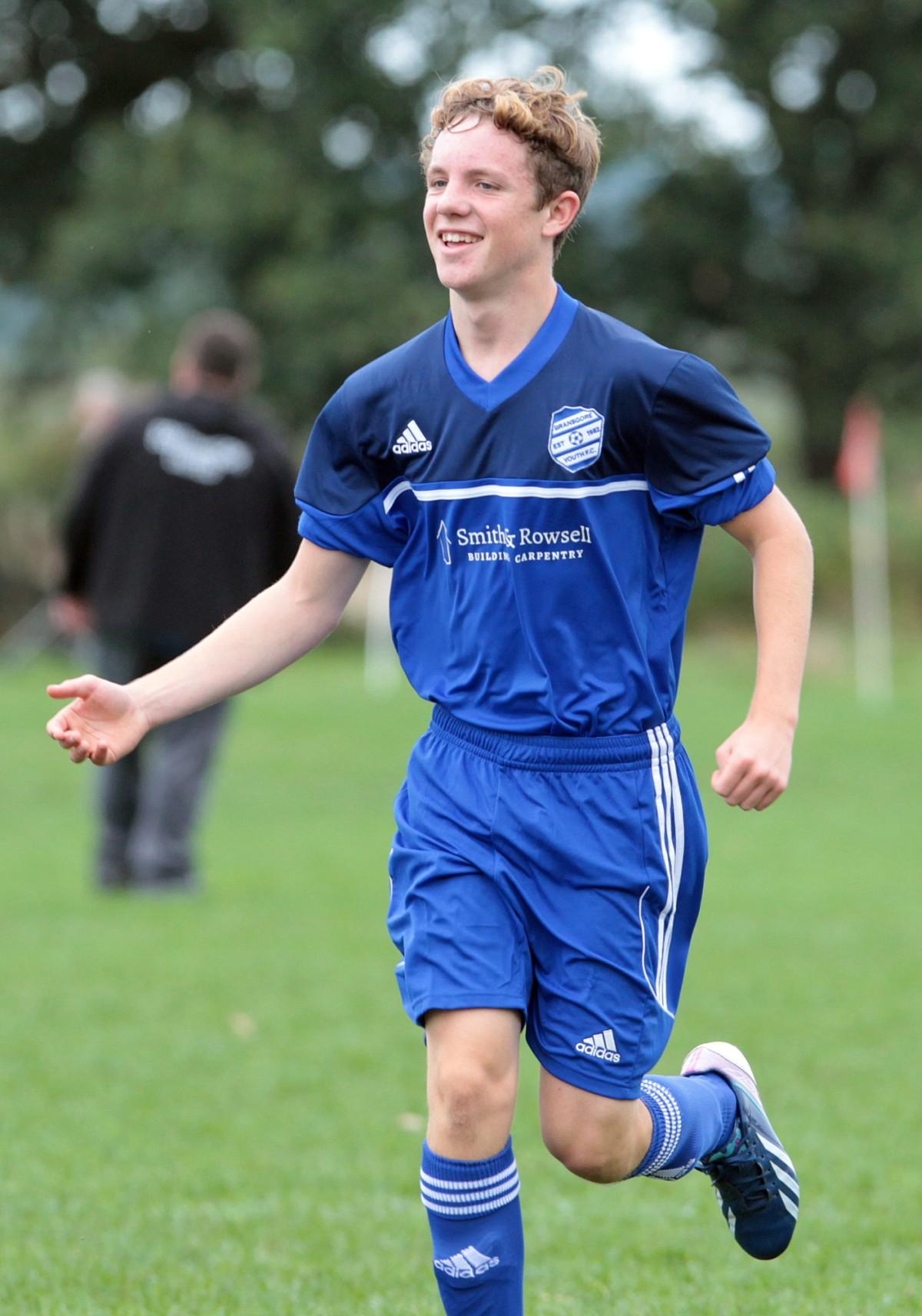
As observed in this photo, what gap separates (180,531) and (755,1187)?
5.82 m

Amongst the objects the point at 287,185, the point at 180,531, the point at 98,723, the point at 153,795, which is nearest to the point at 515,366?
the point at 98,723

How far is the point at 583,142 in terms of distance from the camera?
3656 millimetres

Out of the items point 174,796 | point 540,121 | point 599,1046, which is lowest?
point 174,796

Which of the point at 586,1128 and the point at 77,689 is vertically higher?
the point at 77,689

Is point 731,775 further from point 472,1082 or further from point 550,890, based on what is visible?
point 472,1082

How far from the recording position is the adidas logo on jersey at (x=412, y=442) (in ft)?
11.8

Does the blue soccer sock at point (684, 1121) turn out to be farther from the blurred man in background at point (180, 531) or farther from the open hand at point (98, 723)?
the blurred man in background at point (180, 531)

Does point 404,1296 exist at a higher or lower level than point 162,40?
lower

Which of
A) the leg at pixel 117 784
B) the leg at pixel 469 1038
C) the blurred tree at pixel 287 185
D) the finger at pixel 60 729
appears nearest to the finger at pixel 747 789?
the leg at pixel 469 1038

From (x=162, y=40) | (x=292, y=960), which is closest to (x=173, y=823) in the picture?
(x=292, y=960)

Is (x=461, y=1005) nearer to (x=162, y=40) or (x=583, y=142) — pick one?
(x=583, y=142)

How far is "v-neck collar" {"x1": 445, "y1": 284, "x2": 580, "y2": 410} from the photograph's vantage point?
3.57 metres

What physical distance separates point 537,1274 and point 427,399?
1979mm

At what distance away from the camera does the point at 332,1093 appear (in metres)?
5.98
